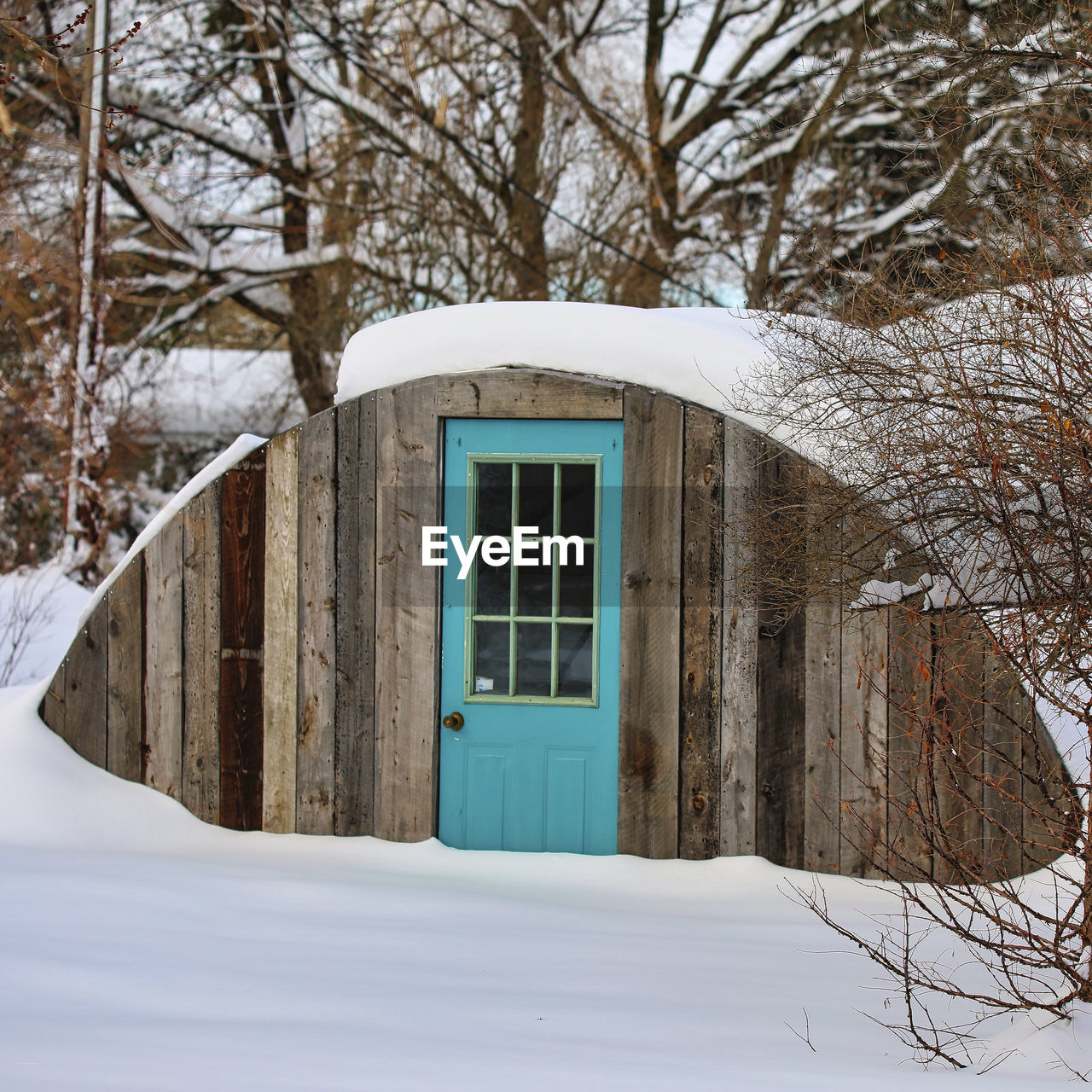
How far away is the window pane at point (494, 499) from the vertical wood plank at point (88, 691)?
2074 mm

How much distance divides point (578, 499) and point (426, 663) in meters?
1.09

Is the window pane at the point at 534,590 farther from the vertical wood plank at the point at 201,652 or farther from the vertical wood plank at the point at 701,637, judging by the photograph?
the vertical wood plank at the point at 201,652

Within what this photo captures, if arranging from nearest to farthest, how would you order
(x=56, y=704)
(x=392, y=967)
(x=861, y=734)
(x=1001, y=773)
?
1. (x=392, y=967)
2. (x=1001, y=773)
3. (x=861, y=734)
4. (x=56, y=704)

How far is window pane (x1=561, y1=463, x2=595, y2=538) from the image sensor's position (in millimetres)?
4770

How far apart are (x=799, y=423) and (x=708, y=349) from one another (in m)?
0.71

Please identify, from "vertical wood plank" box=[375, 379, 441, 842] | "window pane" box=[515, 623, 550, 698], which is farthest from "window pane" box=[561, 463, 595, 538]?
"vertical wood plank" box=[375, 379, 441, 842]

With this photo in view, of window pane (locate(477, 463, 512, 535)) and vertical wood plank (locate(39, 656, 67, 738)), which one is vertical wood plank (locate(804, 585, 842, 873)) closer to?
window pane (locate(477, 463, 512, 535))

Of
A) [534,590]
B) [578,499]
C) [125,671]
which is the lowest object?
[125,671]

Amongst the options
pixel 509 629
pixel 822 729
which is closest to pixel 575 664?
pixel 509 629

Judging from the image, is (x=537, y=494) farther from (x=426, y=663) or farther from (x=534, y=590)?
(x=426, y=663)

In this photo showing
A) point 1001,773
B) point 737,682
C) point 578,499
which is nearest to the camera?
point 1001,773

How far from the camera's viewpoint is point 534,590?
191 inches

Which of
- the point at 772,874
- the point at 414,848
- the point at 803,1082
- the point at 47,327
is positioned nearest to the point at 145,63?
the point at 47,327

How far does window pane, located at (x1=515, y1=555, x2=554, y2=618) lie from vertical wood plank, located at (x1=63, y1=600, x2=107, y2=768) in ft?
7.22
